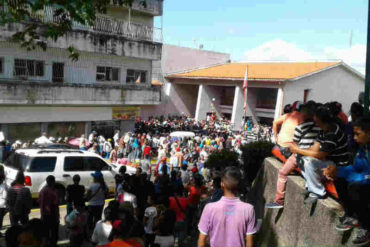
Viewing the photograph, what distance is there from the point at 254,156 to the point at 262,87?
72.3 feet

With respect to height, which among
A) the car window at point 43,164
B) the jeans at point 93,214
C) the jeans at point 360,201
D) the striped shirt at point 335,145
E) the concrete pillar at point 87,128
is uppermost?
the striped shirt at point 335,145

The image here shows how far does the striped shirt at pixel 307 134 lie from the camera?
5508 millimetres

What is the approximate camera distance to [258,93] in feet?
120

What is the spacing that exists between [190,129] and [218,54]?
1685cm

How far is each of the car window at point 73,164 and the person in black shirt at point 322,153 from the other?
24.3 ft

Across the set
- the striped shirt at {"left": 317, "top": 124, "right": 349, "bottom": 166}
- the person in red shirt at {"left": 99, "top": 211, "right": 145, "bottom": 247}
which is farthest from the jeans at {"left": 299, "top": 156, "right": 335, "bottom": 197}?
the person in red shirt at {"left": 99, "top": 211, "right": 145, "bottom": 247}

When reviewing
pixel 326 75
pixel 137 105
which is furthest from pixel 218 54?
pixel 137 105

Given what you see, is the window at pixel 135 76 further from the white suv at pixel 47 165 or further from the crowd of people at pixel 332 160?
the crowd of people at pixel 332 160

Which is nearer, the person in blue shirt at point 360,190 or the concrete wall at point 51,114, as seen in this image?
the person in blue shirt at point 360,190

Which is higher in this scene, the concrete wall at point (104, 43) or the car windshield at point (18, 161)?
the concrete wall at point (104, 43)

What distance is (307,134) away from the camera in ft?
18.3

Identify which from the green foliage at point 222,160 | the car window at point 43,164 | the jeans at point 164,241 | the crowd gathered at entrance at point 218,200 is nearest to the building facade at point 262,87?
the green foliage at point 222,160

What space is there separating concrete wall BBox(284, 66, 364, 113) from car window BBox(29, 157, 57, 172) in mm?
23659

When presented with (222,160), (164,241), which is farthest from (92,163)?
(164,241)
